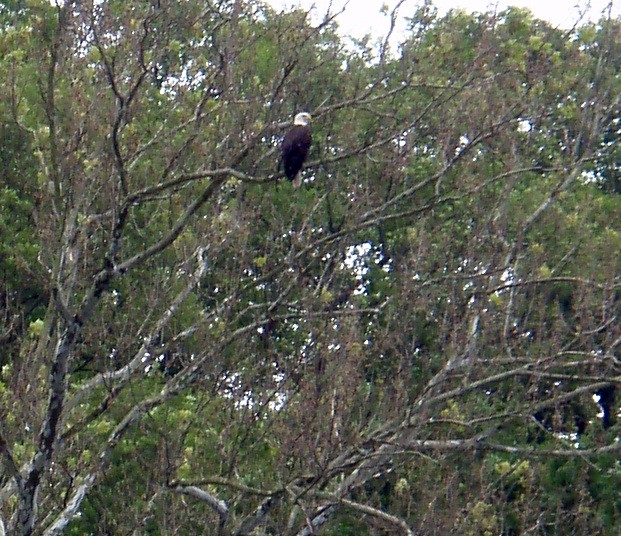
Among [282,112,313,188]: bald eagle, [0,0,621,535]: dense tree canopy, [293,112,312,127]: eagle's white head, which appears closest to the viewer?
[0,0,621,535]: dense tree canopy

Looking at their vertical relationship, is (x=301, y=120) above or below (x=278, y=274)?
above

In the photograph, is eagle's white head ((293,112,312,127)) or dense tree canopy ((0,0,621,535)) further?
eagle's white head ((293,112,312,127))

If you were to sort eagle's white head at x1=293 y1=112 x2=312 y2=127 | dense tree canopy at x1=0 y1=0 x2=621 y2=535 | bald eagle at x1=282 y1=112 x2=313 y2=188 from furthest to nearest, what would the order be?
bald eagle at x1=282 y1=112 x2=313 y2=188 < eagle's white head at x1=293 y1=112 x2=312 y2=127 < dense tree canopy at x1=0 y1=0 x2=621 y2=535

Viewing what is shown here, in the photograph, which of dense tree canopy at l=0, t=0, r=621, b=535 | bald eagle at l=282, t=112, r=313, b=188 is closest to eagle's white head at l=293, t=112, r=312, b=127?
bald eagle at l=282, t=112, r=313, b=188

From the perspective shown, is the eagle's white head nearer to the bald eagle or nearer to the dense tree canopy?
the bald eagle

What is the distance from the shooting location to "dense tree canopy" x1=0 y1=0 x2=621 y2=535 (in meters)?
7.44

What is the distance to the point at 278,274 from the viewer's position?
8.45 meters

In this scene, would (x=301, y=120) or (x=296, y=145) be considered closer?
(x=301, y=120)

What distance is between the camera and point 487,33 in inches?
347

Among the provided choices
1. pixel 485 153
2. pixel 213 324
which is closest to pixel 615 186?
pixel 485 153

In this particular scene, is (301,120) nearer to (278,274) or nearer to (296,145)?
(296,145)

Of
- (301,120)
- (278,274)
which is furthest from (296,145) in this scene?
(278,274)

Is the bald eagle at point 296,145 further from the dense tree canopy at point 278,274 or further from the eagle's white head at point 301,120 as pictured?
the dense tree canopy at point 278,274

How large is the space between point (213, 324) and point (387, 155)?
189 cm
